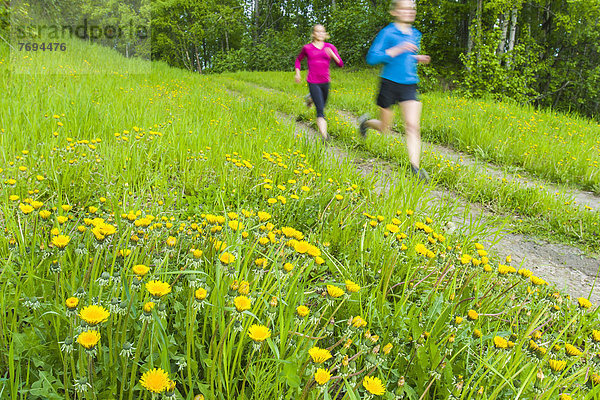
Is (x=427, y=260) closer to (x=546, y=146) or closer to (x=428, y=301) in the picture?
(x=428, y=301)

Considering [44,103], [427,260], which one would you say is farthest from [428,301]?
[44,103]

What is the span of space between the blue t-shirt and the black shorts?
6cm

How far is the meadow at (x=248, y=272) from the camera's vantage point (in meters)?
1.06

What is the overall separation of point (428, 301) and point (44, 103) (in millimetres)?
4493

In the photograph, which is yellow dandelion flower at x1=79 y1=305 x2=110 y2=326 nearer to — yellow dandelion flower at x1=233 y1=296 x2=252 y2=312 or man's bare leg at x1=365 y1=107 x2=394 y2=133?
yellow dandelion flower at x1=233 y1=296 x2=252 y2=312

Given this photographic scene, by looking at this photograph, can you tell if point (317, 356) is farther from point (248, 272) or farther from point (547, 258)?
point (547, 258)

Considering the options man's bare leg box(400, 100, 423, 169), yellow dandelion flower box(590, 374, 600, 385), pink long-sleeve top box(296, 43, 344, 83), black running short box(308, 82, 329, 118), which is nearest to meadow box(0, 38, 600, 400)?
yellow dandelion flower box(590, 374, 600, 385)

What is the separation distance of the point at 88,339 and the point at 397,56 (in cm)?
422

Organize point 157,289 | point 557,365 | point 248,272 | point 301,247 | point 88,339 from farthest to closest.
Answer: point 248,272
point 301,247
point 557,365
point 157,289
point 88,339

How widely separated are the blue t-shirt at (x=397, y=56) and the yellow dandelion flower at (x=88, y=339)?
402cm

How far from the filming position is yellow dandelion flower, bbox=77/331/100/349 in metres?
0.78

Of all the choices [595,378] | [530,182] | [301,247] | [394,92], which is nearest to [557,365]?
[595,378]

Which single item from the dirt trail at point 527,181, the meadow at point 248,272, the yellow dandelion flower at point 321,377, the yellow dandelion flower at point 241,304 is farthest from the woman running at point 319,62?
the yellow dandelion flower at point 321,377

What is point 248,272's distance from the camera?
4.87 ft
